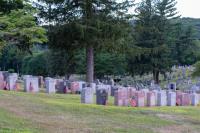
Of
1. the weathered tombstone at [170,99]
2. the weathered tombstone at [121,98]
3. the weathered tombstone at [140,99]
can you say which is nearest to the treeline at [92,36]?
the weathered tombstone at [121,98]

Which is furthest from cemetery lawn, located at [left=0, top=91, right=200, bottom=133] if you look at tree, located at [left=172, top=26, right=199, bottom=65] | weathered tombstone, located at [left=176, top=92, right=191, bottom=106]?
tree, located at [left=172, top=26, right=199, bottom=65]

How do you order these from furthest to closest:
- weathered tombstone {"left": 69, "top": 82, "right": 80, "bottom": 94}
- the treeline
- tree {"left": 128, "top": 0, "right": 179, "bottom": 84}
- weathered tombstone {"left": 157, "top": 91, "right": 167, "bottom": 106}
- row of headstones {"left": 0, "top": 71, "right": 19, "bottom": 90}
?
tree {"left": 128, "top": 0, "right": 179, "bottom": 84}
weathered tombstone {"left": 69, "top": 82, "right": 80, "bottom": 94}
row of headstones {"left": 0, "top": 71, "right": 19, "bottom": 90}
weathered tombstone {"left": 157, "top": 91, "right": 167, "bottom": 106}
the treeline

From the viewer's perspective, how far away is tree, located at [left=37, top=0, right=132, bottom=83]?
103 ft

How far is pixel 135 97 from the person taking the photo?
778 inches

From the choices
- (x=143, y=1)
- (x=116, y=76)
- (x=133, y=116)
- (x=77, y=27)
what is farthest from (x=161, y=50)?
(x=133, y=116)

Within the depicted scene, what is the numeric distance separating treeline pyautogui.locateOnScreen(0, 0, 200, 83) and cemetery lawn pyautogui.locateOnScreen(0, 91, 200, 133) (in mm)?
2185

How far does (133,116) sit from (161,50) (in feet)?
135

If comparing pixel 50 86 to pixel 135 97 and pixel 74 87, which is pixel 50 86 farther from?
pixel 135 97

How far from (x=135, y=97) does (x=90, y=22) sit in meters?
12.4

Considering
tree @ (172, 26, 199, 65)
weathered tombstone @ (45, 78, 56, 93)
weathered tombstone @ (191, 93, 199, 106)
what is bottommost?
weathered tombstone @ (191, 93, 199, 106)

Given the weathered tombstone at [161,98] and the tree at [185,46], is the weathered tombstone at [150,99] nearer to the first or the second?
the weathered tombstone at [161,98]

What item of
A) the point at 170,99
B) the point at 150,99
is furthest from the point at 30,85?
the point at 170,99

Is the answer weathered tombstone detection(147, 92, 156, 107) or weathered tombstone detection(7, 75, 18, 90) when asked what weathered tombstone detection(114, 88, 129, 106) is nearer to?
weathered tombstone detection(147, 92, 156, 107)

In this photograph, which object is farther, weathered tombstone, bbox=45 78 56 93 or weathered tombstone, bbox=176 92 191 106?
weathered tombstone, bbox=45 78 56 93
